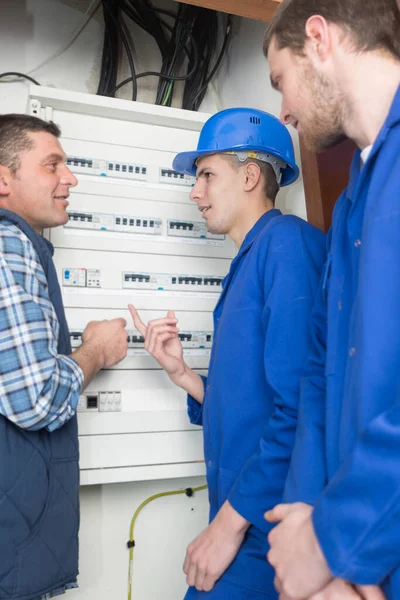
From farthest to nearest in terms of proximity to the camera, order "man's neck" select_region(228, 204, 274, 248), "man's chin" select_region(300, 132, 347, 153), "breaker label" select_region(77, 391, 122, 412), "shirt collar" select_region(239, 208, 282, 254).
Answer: "breaker label" select_region(77, 391, 122, 412)
"man's neck" select_region(228, 204, 274, 248)
"shirt collar" select_region(239, 208, 282, 254)
"man's chin" select_region(300, 132, 347, 153)

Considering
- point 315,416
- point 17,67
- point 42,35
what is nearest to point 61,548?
point 315,416

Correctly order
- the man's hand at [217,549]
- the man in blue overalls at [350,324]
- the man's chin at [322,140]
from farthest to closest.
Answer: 1. the man's hand at [217,549]
2. the man's chin at [322,140]
3. the man in blue overalls at [350,324]

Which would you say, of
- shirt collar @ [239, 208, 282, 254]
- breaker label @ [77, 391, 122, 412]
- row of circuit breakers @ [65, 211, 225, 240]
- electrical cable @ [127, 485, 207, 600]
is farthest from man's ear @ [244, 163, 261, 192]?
electrical cable @ [127, 485, 207, 600]

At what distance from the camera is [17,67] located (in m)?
2.18

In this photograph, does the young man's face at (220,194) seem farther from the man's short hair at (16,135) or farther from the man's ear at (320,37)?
the man's ear at (320,37)

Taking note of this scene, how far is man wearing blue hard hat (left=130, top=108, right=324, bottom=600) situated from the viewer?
3.40 ft

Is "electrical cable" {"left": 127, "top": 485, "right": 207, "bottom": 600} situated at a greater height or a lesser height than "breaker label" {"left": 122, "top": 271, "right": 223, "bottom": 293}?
lesser

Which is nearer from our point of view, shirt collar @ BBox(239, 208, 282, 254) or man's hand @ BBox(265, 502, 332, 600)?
man's hand @ BBox(265, 502, 332, 600)

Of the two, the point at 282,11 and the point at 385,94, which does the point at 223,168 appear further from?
the point at 385,94

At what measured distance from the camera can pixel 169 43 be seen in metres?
2.26

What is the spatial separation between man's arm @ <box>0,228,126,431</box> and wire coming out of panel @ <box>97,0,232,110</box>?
4.02 ft

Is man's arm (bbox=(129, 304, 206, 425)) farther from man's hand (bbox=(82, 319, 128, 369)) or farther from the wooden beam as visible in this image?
the wooden beam

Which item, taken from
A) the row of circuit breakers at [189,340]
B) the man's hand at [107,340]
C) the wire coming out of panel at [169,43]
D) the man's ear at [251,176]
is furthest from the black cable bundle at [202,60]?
the man's hand at [107,340]

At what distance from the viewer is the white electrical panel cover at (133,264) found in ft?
5.52
